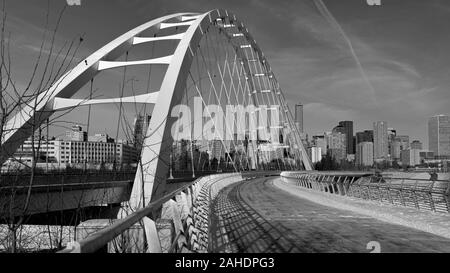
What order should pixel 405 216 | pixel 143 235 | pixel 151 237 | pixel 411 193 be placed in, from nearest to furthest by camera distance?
pixel 151 237 → pixel 143 235 → pixel 405 216 → pixel 411 193

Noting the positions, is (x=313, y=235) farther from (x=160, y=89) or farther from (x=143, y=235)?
(x=160, y=89)

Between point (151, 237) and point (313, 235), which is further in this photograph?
point (313, 235)

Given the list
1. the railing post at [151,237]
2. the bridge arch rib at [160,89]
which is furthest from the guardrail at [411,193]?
the railing post at [151,237]

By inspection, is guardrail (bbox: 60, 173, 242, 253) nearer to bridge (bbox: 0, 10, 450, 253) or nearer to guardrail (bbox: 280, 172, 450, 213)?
bridge (bbox: 0, 10, 450, 253)

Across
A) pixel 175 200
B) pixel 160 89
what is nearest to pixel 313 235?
pixel 175 200

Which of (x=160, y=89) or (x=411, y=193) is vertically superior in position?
(x=160, y=89)

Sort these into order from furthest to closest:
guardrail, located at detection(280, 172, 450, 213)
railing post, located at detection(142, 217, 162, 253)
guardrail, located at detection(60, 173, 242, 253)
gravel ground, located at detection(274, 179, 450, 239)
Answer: guardrail, located at detection(280, 172, 450, 213)
gravel ground, located at detection(274, 179, 450, 239)
railing post, located at detection(142, 217, 162, 253)
guardrail, located at detection(60, 173, 242, 253)

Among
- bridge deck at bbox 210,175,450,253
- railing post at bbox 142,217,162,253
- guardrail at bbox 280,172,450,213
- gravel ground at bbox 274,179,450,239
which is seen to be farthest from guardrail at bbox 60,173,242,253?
guardrail at bbox 280,172,450,213

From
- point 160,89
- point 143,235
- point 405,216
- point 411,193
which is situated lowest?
point 405,216

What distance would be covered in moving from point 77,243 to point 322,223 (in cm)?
1198

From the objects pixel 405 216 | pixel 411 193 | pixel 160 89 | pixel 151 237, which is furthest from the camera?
pixel 160 89

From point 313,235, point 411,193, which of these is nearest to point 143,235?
point 313,235

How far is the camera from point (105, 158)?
18.9 m
